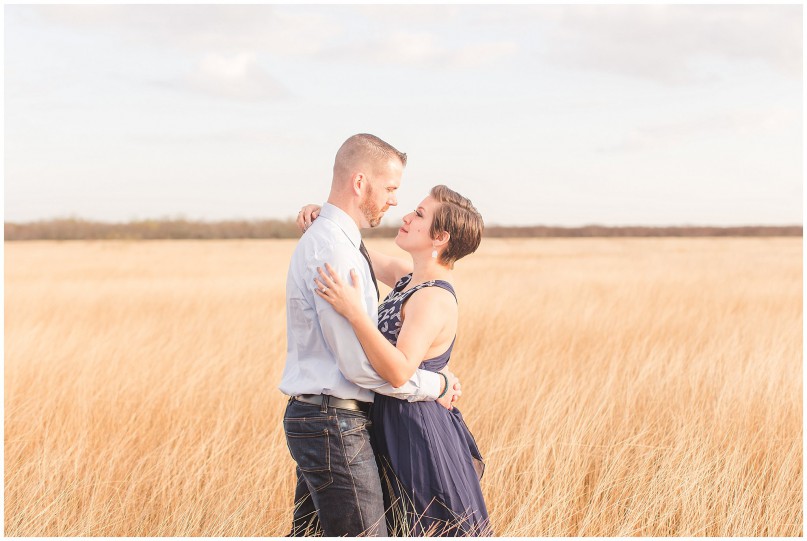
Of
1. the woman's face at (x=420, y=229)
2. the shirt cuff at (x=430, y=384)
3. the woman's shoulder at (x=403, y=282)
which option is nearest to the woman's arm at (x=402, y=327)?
the shirt cuff at (x=430, y=384)

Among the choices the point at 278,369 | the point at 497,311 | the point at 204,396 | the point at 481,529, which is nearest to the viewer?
the point at 481,529

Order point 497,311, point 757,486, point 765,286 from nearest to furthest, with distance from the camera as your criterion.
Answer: point 757,486, point 497,311, point 765,286

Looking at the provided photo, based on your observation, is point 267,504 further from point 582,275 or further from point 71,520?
point 582,275

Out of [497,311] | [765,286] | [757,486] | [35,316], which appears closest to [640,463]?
[757,486]

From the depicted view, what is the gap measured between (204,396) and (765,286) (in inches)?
455

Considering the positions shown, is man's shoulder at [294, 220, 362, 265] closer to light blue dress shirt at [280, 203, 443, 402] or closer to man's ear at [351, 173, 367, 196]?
light blue dress shirt at [280, 203, 443, 402]

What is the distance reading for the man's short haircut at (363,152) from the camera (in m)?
2.70

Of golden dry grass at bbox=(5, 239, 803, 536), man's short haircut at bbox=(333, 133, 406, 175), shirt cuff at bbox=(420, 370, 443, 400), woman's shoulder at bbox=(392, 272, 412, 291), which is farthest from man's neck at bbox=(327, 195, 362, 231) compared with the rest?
golden dry grass at bbox=(5, 239, 803, 536)

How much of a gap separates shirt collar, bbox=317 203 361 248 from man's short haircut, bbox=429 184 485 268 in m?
0.28

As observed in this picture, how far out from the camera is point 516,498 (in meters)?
4.21

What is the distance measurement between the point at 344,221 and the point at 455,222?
42 cm

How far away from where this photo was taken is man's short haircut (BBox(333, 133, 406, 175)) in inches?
106

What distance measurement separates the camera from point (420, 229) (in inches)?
109

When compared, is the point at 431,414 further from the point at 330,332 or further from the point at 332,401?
the point at 330,332
